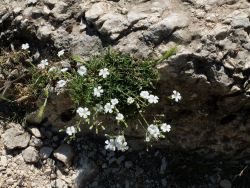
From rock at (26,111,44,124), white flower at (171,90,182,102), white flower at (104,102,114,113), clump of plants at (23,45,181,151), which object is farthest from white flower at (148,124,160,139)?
rock at (26,111,44,124)

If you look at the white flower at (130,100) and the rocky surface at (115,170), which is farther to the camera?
the rocky surface at (115,170)

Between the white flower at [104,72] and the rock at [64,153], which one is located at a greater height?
the white flower at [104,72]

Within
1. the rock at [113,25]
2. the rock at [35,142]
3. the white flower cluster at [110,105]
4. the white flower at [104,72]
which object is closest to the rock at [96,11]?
the rock at [113,25]

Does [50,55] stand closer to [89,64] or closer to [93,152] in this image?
[89,64]

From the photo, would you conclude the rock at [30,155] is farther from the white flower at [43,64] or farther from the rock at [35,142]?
the white flower at [43,64]

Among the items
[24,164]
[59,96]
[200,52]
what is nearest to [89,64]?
[59,96]

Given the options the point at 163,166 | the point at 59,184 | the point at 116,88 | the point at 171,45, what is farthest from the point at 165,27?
the point at 59,184

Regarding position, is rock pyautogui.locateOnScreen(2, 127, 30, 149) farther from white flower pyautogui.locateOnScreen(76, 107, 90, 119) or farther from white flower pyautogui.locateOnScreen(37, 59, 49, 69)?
white flower pyautogui.locateOnScreen(76, 107, 90, 119)
